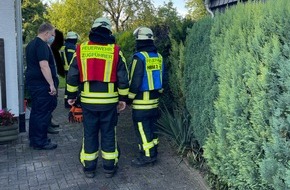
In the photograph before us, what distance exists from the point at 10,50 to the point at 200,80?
376 cm

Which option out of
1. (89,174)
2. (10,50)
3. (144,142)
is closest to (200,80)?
(144,142)

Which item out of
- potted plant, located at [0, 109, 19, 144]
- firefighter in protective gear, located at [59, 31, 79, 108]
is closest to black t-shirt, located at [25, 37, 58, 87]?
potted plant, located at [0, 109, 19, 144]

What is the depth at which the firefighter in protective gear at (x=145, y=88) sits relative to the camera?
15.2 ft

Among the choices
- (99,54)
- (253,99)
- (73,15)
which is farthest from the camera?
(73,15)

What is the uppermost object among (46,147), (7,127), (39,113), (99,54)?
(99,54)

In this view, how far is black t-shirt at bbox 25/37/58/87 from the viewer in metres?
5.25

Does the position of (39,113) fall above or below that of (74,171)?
above

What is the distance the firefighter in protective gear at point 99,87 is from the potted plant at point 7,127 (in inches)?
69.3

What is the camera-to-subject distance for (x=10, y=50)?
6.21m

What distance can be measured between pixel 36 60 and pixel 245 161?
3718mm

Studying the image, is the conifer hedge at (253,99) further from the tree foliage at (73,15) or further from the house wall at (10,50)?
the tree foliage at (73,15)

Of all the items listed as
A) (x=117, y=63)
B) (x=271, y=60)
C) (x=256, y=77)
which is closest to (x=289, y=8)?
(x=271, y=60)

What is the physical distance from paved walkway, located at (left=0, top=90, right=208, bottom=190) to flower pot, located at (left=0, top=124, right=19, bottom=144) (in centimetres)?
11

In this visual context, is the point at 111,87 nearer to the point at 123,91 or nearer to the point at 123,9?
the point at 123,91
